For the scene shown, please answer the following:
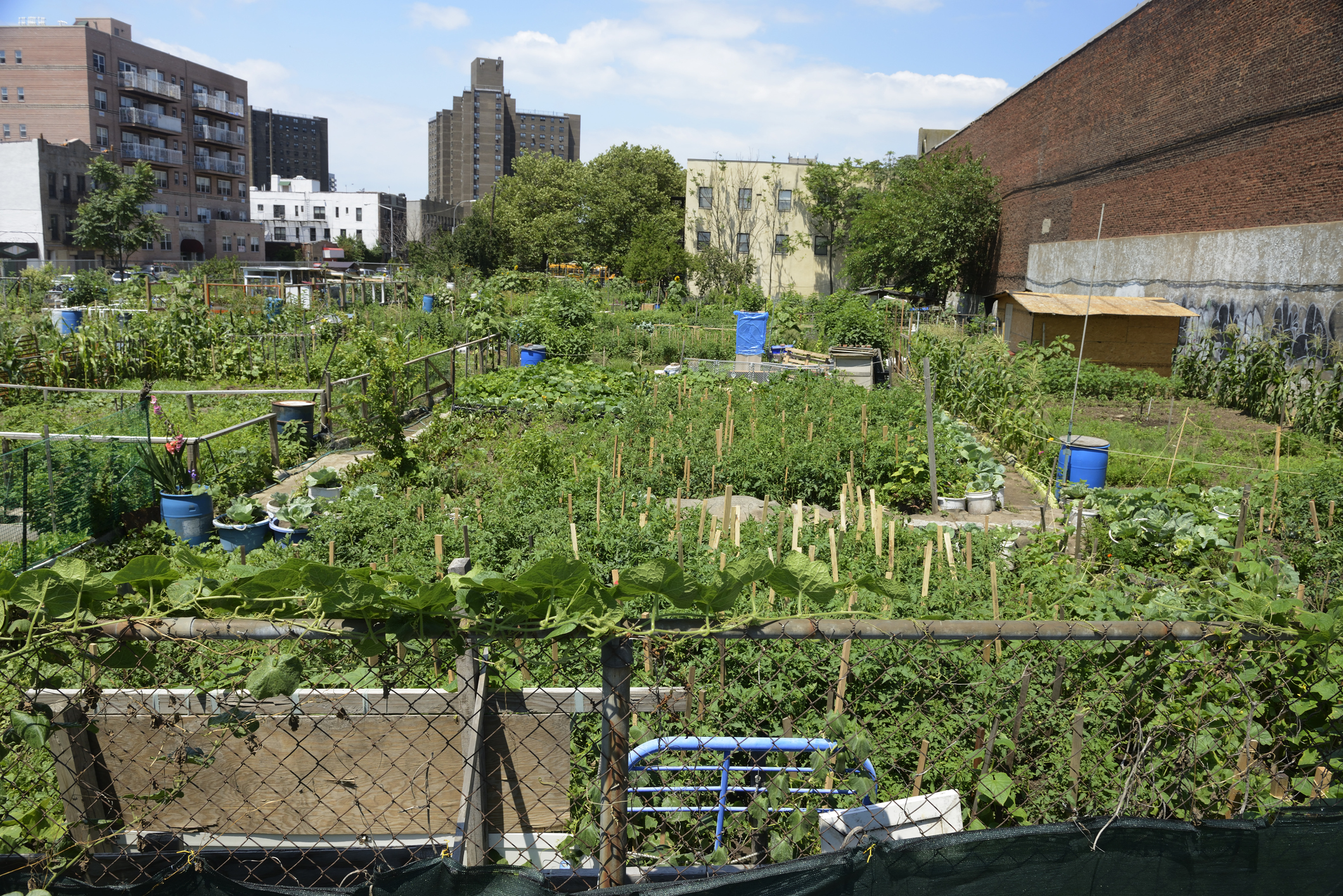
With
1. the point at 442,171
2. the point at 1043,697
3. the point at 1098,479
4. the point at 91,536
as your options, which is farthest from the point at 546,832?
the point at 442,171

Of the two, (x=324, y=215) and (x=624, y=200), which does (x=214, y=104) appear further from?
(x=624, y=200)

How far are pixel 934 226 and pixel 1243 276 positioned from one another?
17569 millimetres

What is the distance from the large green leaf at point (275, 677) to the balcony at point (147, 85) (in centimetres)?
7275

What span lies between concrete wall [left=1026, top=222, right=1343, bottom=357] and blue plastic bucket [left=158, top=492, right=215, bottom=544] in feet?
39.7

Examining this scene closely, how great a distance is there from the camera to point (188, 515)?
29.9ft

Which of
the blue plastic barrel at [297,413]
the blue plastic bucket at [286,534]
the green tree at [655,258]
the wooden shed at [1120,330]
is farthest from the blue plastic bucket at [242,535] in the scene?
the green tree at [655,258]

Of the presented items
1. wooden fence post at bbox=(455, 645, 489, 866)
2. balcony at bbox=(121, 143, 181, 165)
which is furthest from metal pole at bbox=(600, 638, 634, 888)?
balcony at bbox=(121, 143, 181, 165)

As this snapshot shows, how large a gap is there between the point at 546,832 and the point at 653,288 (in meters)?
37.7

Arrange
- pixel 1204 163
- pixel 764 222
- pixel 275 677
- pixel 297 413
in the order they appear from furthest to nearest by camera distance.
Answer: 1. pixel 764 222
2. pixel 1204 163
3. pixel 297 413
4. pixel 275 677

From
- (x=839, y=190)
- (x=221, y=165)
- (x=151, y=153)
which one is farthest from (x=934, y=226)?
(x=221, y=165)

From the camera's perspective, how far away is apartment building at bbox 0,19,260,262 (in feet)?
185

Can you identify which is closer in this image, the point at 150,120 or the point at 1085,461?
the point at 1085,461

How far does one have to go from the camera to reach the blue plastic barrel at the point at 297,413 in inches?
503

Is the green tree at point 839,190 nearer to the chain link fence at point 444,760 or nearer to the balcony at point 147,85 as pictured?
the chain link fence at point 444,760
